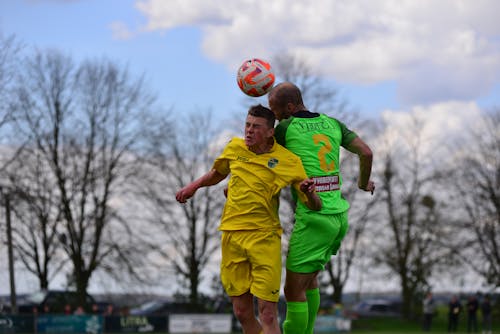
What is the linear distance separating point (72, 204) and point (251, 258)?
33.9 meters

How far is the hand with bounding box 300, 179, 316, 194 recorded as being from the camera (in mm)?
6230

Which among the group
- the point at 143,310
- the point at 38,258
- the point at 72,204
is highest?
the point at 72,204

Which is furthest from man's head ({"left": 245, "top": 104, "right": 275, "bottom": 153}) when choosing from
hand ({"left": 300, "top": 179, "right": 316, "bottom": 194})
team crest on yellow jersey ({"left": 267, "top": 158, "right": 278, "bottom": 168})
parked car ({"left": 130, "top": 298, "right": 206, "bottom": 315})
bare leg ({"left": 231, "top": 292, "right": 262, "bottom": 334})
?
parked car ({"left": 130, "top": 298, "right": 206, "bottom": 315})

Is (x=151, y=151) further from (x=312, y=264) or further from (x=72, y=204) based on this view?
(x=312, y=264)

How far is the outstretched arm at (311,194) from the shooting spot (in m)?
6.24

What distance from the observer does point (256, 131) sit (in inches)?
261

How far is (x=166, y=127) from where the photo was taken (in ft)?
134

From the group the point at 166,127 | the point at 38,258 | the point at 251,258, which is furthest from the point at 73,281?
the point at 251,258

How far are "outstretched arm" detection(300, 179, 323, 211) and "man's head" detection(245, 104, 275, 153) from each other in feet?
1.99

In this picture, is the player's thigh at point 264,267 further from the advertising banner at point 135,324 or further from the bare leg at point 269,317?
the advertising banner at point 135,324

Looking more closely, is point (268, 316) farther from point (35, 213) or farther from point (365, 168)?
point (35, 213)

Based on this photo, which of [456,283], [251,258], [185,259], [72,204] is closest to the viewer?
[251,258]

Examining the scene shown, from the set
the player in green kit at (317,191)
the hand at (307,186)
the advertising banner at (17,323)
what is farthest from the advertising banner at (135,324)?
the hand at (307,186)

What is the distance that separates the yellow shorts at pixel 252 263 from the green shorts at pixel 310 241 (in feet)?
0.50
